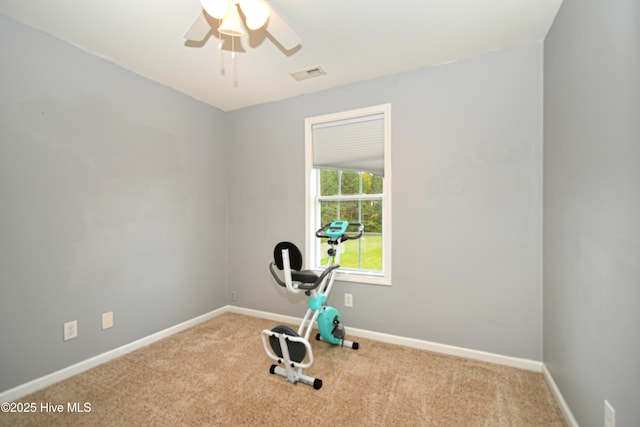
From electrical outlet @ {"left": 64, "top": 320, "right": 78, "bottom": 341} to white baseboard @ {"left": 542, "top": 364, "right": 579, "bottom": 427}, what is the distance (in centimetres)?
340

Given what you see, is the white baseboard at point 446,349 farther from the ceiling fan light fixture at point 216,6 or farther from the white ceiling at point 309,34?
the ceiling fan light fixture at point 216,6

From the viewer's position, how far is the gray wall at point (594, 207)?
1.12 m

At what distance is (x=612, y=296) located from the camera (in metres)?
1.24

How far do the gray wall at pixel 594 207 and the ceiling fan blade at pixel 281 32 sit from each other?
1.60 meters

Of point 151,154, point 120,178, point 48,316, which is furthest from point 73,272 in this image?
point 151,154

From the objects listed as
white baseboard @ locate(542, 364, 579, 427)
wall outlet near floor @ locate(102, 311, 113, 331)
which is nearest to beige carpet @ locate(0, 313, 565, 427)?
white baseboard @ locate(542, 364, 579, 427)

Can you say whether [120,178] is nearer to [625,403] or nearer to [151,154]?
[151,154]

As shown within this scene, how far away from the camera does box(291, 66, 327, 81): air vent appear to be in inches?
104

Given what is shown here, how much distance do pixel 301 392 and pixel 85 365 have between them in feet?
5.78

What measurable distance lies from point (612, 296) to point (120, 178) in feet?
11.1

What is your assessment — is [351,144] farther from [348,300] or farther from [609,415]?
[609,415]

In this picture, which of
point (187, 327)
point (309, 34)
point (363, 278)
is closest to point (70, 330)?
point (187, 327)

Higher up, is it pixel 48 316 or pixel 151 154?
pixel 151 154

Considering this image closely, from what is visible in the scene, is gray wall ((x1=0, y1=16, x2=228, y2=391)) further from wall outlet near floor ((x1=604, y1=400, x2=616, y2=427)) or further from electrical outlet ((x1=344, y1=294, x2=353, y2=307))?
wall outlet near floor ((x1=604, y1=400, x2=616, y2=427))
